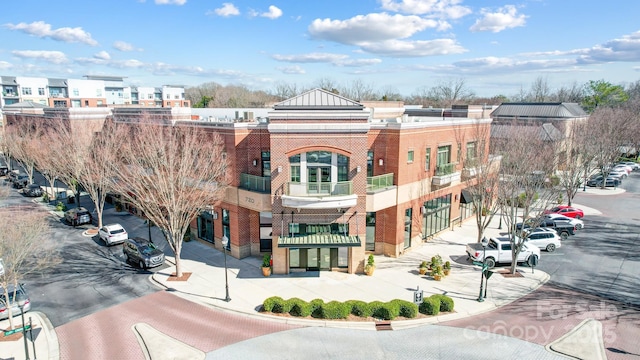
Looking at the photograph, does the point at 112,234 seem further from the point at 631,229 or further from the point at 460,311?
the point at 631,229

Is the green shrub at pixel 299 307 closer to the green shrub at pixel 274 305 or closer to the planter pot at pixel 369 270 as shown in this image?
the green shrub at pixel 274 305

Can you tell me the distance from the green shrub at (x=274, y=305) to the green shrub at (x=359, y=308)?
3.22 meters

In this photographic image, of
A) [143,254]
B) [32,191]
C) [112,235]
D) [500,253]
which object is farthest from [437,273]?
[32,191]

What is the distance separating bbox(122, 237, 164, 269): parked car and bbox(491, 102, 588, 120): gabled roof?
1907 inches

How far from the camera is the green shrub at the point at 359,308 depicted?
60.0 feet

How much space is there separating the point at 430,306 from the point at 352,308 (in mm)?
3795

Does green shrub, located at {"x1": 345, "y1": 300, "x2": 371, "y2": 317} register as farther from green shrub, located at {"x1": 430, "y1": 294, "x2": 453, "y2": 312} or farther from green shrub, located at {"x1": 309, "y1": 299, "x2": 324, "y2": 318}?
green shrub, located at {"x1": 430, "y1": 294, "x2": 453, "y2": 312}

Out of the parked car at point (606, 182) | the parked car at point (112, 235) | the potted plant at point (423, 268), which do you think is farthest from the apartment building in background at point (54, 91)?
the potted plant at point (423, 268)

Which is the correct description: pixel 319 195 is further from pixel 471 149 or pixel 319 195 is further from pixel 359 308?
pixel 471 149

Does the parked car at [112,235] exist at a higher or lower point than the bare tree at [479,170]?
lower

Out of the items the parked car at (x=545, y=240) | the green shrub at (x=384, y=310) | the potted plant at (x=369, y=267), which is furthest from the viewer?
the parked car at (x=545, y=240)

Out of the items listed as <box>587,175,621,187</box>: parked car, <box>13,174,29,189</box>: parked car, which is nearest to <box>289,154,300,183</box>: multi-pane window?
<box>13,174,29,189</box>: parked car

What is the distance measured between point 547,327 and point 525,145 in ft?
45.6

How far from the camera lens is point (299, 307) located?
18.4 m
